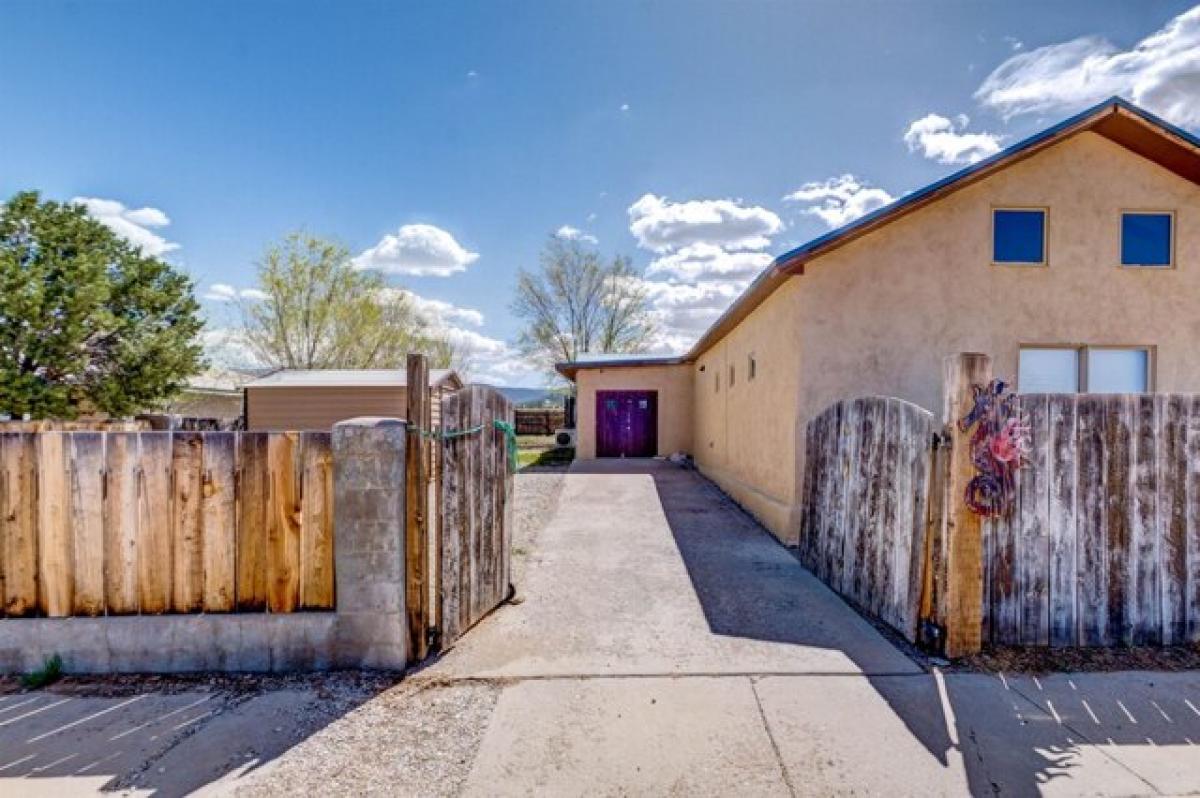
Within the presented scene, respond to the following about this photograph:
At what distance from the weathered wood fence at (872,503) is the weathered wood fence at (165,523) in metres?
4.08

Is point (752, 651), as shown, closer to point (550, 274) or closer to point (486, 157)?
point (486, 157)

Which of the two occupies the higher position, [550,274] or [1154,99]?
[550,274]

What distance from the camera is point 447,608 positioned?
3.82 meters

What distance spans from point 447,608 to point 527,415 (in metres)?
25.9

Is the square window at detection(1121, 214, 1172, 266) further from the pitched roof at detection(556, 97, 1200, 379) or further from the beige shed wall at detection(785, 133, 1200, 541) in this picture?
the pitched roof at detection(556, 97, 1200, 379)

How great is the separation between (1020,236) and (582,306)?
82.8ft

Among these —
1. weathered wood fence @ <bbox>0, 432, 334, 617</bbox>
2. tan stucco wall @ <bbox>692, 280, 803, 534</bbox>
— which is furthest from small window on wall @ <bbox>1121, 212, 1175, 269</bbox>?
weathered wood fence @ <bbox>0, 432, 334, 617</bbox>

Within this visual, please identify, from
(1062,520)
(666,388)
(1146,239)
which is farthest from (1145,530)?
(666,388)

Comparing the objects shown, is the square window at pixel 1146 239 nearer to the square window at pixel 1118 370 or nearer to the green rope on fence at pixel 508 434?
the square window at pixel 1118 370

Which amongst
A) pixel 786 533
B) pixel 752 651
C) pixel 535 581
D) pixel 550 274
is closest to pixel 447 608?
pixel 535 581

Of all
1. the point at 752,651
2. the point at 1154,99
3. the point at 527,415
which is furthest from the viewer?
the point at 527,415

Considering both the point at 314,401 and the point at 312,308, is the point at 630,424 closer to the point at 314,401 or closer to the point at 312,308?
the point at 314,401

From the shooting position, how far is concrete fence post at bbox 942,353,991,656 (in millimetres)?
3613

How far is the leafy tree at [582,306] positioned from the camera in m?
30.8
